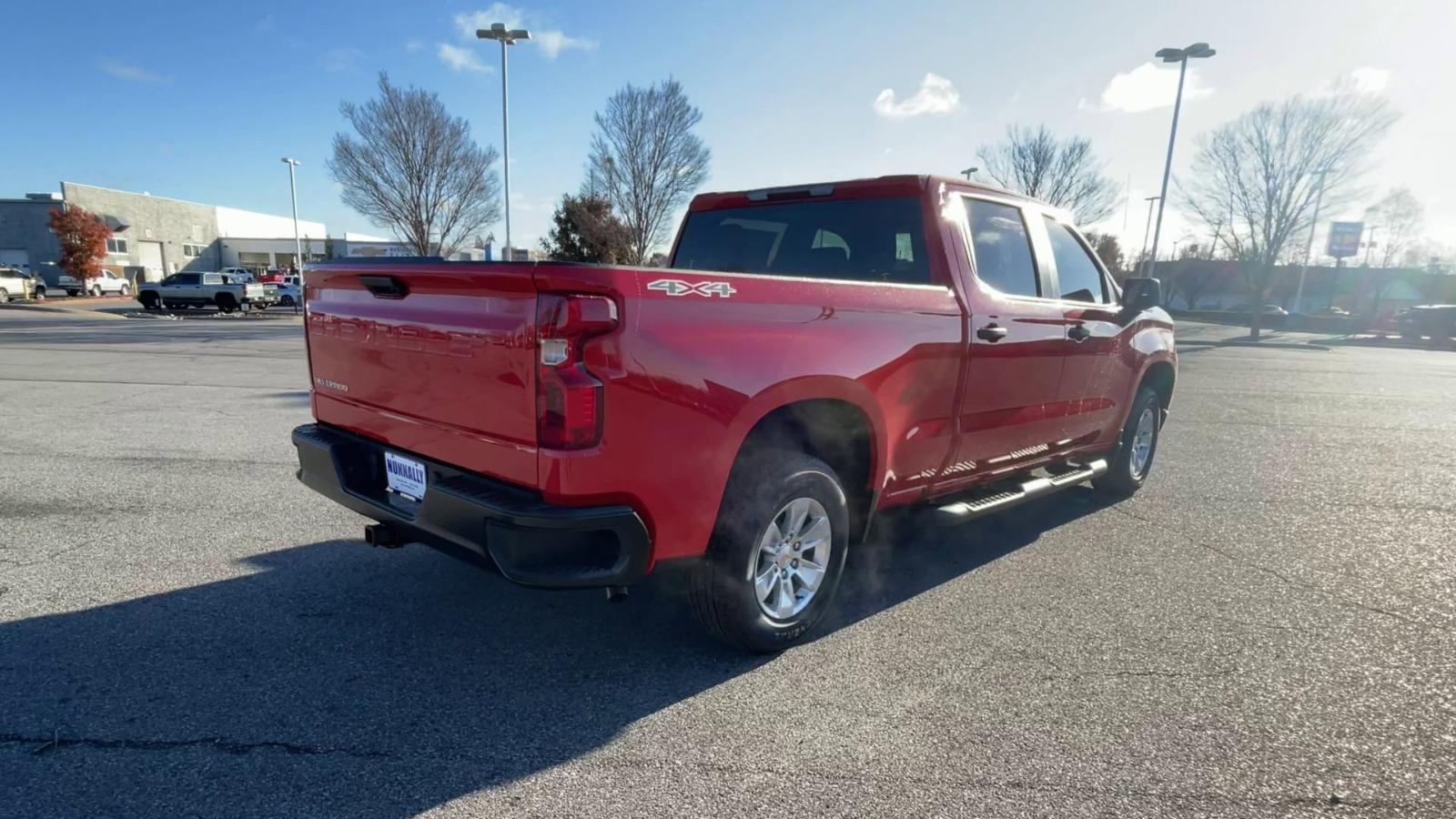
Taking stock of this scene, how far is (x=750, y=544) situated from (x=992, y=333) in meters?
1.81

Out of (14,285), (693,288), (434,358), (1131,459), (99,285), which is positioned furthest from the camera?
(99,285)

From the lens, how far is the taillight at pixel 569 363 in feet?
7.59

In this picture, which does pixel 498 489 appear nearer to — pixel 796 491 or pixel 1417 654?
pixel 796 491

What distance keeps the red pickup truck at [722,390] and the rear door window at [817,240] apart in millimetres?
12

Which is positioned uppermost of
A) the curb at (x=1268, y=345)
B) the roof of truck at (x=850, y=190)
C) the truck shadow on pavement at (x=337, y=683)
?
the roof of truck at (x=850, y=190)

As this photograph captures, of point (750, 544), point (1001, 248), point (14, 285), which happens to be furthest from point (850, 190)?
point (14, 285)

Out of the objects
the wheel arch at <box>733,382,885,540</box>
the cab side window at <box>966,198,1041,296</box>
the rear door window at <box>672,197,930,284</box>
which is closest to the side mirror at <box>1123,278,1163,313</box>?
the cab side window at <box>966,198,1041,296</box>

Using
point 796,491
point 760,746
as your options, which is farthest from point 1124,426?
point 760,746

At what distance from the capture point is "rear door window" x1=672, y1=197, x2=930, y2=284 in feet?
12.5

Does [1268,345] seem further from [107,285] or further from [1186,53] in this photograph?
[107,285]

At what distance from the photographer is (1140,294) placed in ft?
16.6

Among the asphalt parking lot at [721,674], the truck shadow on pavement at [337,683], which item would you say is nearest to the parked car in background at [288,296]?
the asphalt parking lot at [721,674]

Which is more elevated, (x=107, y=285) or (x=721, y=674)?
(x=107, y=285)

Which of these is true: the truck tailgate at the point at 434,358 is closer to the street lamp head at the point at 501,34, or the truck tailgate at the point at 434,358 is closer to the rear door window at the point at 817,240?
the rear door window at the point at 817,240
